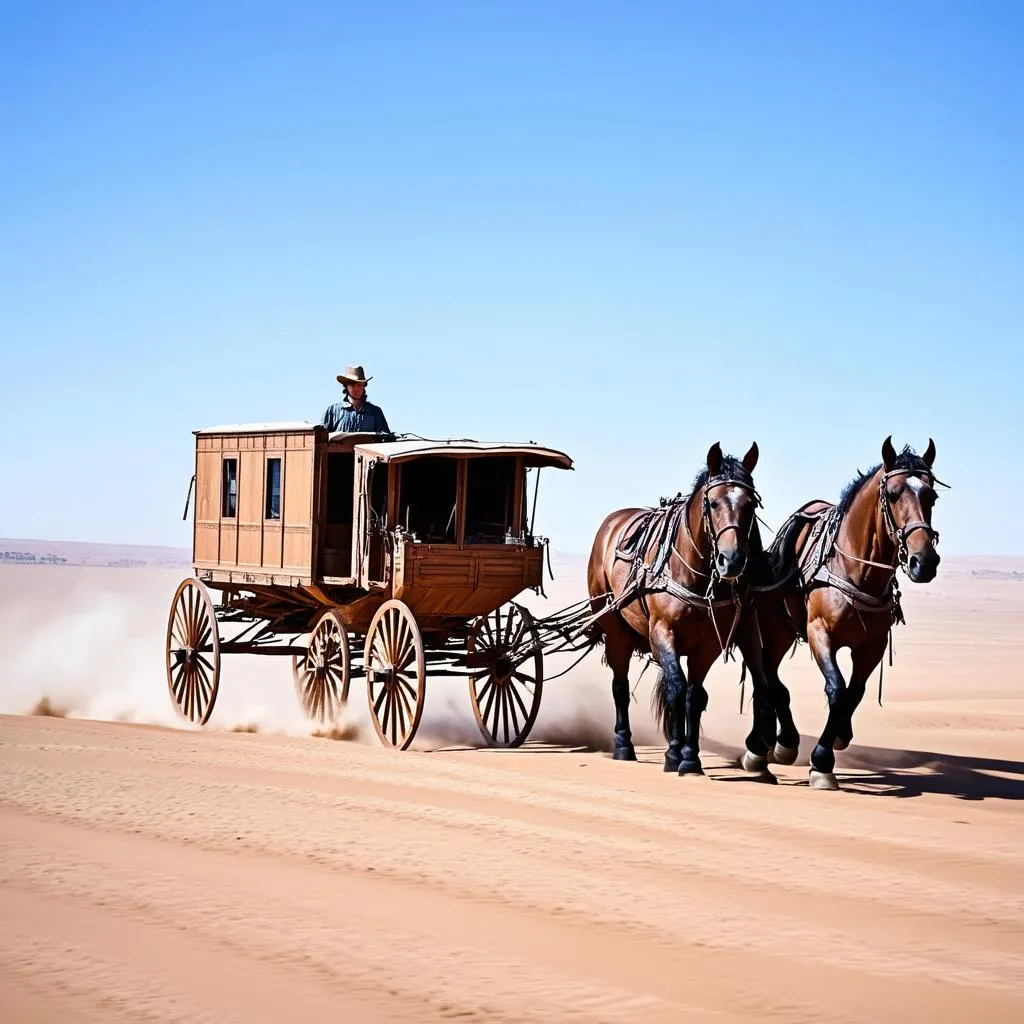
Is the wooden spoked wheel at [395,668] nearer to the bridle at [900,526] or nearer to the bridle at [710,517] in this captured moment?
the bridle at [710,517]

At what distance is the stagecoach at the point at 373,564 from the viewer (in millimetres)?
15023

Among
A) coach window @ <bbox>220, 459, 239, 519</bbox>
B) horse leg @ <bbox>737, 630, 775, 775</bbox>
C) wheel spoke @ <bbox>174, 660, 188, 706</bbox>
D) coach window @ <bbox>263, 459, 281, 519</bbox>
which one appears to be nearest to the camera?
horse leg @ <bbox>737, 630, 775, 775</bbox>

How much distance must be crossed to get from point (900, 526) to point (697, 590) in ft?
6.27

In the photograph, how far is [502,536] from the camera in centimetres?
1591

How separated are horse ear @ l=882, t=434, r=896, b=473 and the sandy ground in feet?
8.55

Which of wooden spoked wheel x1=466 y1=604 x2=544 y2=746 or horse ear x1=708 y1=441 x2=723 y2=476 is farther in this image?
wooden spoked wheel x1=466 y1=604 x2=544 y2=746

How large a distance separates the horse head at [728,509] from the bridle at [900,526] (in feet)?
3.45

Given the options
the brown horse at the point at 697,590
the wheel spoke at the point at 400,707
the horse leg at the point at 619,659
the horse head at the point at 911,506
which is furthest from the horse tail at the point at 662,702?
the horse head at the point at 911,506

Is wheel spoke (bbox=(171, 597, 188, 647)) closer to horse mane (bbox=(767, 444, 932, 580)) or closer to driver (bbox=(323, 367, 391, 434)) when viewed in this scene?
driver (bbox=(323, 367, 391, 434))

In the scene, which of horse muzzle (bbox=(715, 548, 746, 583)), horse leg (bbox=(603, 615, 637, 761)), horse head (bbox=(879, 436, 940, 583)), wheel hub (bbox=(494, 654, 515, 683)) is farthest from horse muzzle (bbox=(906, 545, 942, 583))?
wheel hub (bbox=(494, 654, 515, 683))

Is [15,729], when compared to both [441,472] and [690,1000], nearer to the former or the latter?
[441,472]

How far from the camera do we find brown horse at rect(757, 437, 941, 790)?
1210 centimetres

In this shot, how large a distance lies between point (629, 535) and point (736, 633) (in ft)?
4.93

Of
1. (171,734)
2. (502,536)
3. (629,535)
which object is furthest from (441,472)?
(171,734)
